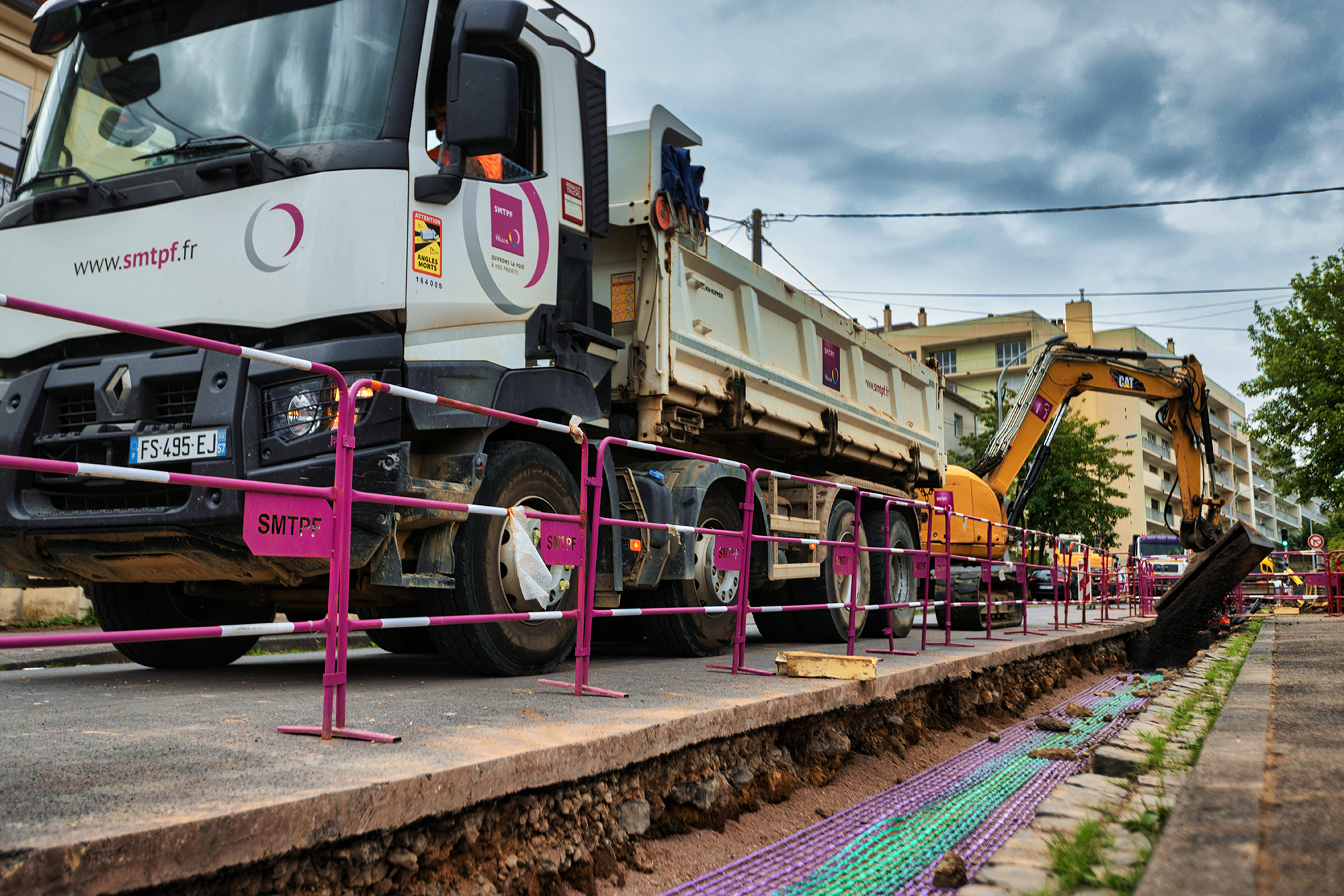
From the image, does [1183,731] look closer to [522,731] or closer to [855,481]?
[522,731]

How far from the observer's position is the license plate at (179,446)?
180 inches

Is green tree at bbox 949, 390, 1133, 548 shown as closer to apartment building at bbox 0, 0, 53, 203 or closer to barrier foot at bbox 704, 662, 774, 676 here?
apartment building at bbox 0, 0, 53, 203

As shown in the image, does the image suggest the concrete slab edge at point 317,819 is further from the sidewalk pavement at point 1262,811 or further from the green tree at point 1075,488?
the green tree at point 1075,488

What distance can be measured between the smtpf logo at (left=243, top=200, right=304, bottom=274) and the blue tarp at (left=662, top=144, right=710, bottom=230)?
2733mm

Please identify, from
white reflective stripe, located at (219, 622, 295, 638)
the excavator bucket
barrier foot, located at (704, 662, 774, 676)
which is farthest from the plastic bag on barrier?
the excavator bucket

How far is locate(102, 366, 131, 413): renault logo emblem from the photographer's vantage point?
4699 millimetres

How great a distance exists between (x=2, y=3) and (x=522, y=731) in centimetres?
1427

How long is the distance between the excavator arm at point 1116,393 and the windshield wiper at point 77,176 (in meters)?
10.6

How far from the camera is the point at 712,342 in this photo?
7449 millimetres

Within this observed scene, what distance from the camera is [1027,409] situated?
13.6 meters

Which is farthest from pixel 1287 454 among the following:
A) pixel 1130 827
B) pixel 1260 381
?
pixel 1130 827

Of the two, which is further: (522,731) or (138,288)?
(138,288)

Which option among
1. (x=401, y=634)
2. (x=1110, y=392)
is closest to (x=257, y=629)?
(x=401, y=634)

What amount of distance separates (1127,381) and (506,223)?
10.7 m
